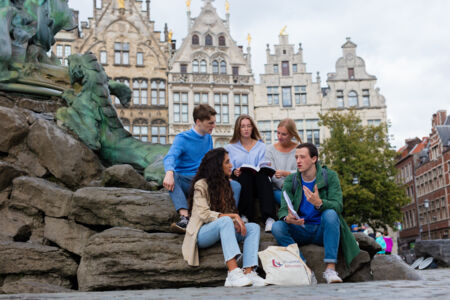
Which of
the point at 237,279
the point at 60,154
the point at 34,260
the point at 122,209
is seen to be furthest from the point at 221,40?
the point at 237,279

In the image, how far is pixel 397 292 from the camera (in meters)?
3.00

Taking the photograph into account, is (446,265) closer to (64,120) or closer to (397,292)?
(64,120)

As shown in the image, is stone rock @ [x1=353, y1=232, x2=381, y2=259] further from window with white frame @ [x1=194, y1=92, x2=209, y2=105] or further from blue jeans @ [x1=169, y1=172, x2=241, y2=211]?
window with white frame @ [x1=194, y1=92, x2=209, y2=105]

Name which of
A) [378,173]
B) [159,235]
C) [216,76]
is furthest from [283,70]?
[159,235]

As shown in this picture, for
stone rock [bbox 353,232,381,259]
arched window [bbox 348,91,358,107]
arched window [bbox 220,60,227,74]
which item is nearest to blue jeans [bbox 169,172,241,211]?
stone rock [bbox 353,232,381,259]

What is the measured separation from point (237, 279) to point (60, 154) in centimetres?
285

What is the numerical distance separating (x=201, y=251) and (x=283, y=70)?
3084 centimetres

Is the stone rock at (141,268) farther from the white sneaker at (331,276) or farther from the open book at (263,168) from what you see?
the open book at (263,168)

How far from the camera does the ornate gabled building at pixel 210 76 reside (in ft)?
106

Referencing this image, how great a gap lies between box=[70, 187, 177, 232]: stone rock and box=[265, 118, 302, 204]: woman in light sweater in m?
1.13

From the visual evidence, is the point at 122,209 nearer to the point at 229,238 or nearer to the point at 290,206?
the point at 229,238

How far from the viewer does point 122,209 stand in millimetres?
5012

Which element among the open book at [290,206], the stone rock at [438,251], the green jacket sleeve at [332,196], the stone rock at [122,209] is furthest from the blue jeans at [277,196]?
the stone rock at [438,251]

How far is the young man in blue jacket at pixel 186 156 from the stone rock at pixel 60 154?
1.32 metres
